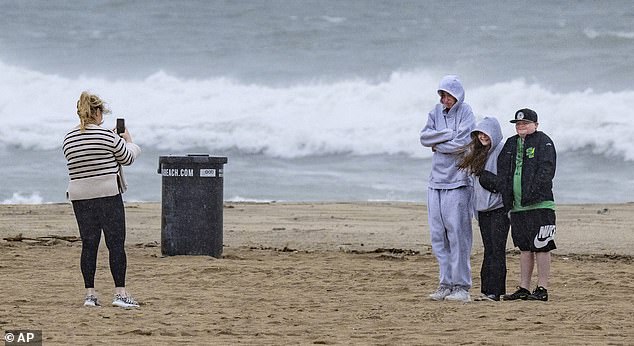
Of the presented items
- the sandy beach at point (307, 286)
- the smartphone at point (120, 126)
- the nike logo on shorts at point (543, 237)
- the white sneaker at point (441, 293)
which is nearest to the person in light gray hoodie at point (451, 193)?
the white sneaker at point (441, 293)

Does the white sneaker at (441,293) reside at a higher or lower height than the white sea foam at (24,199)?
lower

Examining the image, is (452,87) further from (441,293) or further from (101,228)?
(101,228)

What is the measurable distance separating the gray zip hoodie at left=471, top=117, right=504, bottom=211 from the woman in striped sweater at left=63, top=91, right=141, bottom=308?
2.59 metres

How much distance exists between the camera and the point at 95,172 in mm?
8445

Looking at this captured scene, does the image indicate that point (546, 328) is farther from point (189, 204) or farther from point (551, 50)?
point (551, 50)

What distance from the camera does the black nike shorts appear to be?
9.09m

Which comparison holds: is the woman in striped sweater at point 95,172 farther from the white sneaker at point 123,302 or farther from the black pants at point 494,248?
the black pants at point 494,248

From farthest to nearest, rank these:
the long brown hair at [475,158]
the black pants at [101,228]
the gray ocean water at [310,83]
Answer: the gray ocean water at [310,83], the long brown hair at [475,158], the black pants at [101,228]

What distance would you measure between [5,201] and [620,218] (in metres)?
9.88

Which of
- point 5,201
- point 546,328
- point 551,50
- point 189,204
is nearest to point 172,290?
point 189,204

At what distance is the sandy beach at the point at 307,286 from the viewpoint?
7.60 metres

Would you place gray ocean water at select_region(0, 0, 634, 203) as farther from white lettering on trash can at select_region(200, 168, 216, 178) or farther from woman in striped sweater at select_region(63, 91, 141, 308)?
woman in striped sweater at select_region(63, 91, 141, 308)

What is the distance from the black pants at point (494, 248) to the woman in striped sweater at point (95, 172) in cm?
273

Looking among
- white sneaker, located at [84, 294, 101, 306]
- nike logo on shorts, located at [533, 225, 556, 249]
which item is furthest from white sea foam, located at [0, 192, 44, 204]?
nike logo on shorts, located at [533, 225, 556, 249]
